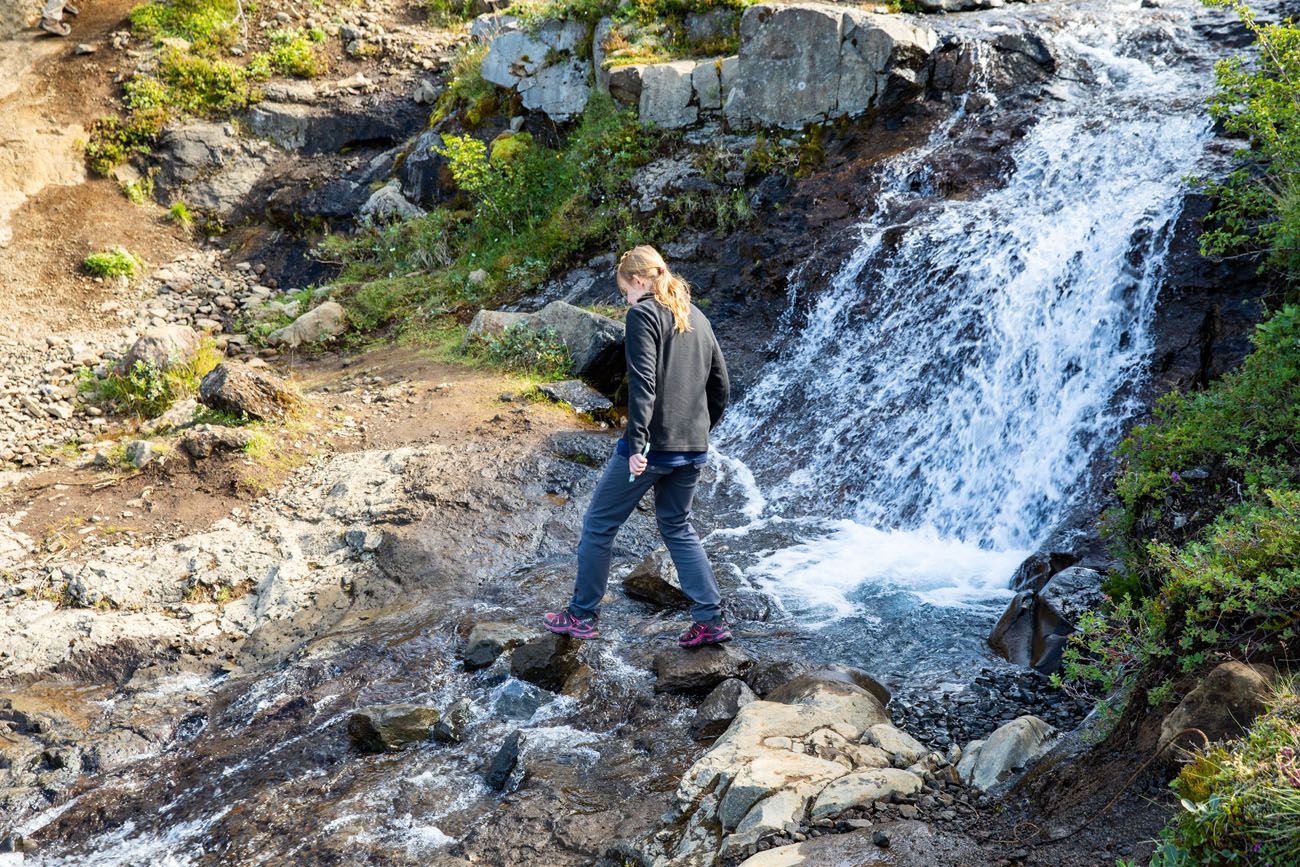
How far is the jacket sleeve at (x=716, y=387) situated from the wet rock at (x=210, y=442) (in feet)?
16.2

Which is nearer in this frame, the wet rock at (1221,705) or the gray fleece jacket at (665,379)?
the wet rock at (1221,705)

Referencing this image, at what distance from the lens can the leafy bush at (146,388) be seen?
10.2 meters

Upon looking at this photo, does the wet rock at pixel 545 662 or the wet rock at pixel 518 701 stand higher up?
the wet rock at pixel 545 662

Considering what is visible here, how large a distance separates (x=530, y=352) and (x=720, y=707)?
642 centimetres

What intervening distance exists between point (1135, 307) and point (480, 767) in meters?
6.98

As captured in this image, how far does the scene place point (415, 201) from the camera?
1558 centimetres

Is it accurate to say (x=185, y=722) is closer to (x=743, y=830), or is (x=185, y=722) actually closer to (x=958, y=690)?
(x=743, y=830)

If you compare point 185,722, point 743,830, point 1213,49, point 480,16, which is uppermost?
point 480,16

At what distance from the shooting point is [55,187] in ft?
50.8

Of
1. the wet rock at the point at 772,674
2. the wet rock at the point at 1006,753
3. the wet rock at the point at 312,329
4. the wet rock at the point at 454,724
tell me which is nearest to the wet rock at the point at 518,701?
the wet rock at the point at 454,724

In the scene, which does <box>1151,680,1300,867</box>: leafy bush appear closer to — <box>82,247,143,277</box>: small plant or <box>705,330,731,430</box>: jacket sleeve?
<box>705,330,731,430</box>: jacket sleeve

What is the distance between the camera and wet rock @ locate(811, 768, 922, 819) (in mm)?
3680

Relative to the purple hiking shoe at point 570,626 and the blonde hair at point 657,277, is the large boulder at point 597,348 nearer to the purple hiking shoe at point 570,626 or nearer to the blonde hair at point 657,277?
the purple hiking shoe at point 570,626

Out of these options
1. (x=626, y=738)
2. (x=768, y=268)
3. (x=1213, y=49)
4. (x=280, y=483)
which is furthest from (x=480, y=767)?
(x=1213, y=49)
